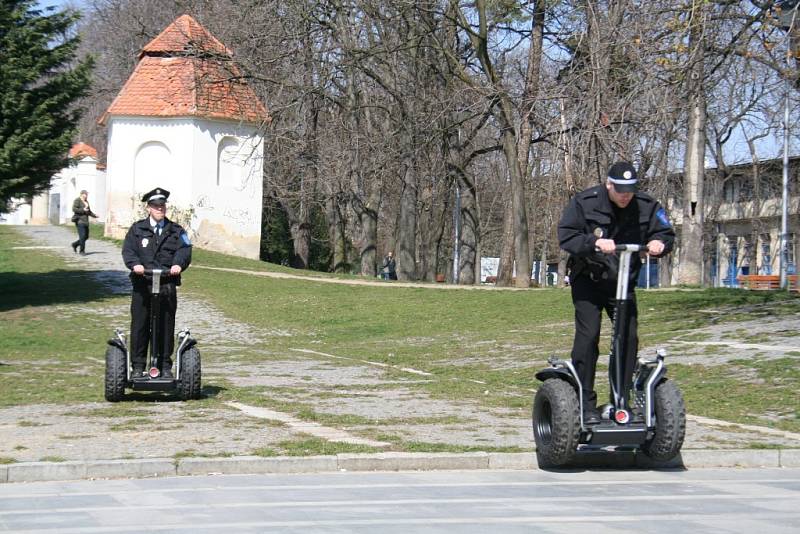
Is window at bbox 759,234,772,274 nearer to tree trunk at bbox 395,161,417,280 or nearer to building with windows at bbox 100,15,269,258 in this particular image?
tree trunk at bbox 395,161,417,280

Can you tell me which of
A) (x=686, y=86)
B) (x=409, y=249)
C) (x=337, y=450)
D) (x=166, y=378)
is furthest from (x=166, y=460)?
(x=409, y=249)

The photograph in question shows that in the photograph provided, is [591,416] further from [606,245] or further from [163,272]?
[163,272]

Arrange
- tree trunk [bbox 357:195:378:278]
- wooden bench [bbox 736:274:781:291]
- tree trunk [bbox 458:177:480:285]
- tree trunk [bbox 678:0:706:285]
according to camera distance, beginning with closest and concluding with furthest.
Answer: tree trunk [bbox 678:0:706:285]
tree trunk [bbox 458:177:480:285]
tree trunk [bbox 357:195:378:278]
wooden bench [bbox 736:274:781:291]

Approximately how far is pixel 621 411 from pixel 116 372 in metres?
6.02

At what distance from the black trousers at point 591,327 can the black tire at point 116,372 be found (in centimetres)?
554

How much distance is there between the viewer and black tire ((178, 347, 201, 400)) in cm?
1280

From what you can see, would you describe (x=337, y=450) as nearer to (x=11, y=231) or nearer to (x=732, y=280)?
(x=11, y=231)

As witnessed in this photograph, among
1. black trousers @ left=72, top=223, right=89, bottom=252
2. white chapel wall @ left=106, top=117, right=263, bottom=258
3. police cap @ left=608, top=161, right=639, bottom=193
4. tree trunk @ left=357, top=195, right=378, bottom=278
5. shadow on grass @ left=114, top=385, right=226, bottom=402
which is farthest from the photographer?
tree trunk @ left=357, top=195, right=378, bottom=278

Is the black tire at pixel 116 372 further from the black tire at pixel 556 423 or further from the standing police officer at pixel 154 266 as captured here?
the black tire at pixel 556 423

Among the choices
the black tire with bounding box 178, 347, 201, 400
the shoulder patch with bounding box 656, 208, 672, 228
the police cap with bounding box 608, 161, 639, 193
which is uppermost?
the police cap with bounding box 608, 161, 639, 193

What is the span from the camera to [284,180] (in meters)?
47.8

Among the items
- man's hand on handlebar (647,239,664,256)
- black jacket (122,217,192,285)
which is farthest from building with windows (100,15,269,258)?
man's hand on handlebar (647,239,664,256)

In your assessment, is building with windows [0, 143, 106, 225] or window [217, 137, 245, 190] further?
building with windows [0, 143, 106, 225]

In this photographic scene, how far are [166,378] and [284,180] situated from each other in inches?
1390
